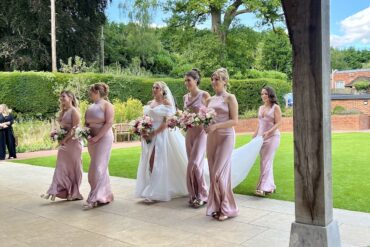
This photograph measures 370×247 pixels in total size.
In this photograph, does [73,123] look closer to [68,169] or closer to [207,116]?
[68,169]

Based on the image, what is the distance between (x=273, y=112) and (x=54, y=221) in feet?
13.8

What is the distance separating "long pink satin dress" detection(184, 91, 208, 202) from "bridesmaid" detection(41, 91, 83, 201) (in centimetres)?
210

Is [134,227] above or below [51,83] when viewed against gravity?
below

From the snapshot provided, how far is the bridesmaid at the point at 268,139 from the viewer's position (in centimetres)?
711

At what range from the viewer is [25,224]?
18.8 ft

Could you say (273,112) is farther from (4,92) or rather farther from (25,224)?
(4,92)

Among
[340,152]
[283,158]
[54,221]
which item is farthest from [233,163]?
[340,152]

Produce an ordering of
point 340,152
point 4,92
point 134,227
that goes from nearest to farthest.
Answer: point 134,227 < point 340,152 < point 4,92

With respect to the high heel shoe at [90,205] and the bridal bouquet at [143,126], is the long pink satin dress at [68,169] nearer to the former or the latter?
the high heel shoe at [90,205]

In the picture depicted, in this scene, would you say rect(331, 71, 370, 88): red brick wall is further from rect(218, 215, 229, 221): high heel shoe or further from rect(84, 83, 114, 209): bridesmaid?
rect(218, 215, 229, 221): high heel shoe

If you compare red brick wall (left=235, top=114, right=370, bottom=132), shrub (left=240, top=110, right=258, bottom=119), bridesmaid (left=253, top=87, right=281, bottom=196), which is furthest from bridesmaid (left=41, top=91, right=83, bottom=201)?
shrub (left=240, top=110, right=258, bottom=119)

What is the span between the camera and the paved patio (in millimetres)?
4812

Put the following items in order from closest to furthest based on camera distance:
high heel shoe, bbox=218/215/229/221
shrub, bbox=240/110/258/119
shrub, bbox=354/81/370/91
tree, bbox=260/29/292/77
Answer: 1. high heel shoe, bbox=218/215/229/221
2. shrub, bbox=240/110/258/119
3. shrub, bbox=354/81/370/91
4. tree, bbox=260/29/292/77

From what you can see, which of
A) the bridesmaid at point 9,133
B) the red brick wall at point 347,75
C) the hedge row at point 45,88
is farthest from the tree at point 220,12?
the red brick wall at point 347,75
